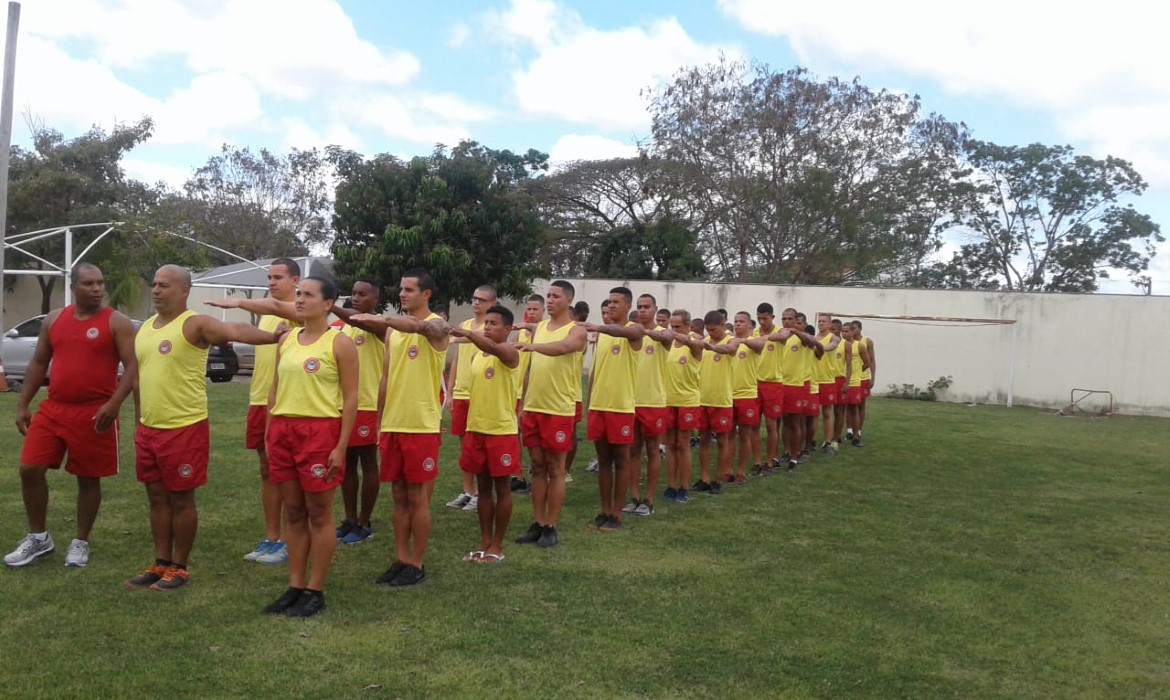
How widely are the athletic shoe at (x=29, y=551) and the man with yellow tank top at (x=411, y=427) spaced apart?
85.3 inches

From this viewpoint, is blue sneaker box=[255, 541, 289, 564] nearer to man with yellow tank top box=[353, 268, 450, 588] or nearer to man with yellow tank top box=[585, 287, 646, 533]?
man with yellow tank top box=[353, 268, 450, 588]

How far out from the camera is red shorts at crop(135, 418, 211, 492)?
5.42m

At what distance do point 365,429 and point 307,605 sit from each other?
187cm

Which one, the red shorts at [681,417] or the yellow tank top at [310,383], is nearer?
the yellow tank top at [310,383]

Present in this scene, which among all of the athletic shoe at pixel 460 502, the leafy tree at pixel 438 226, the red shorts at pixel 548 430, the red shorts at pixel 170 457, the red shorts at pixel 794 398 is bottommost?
the athletic shoe at pixel 460 502

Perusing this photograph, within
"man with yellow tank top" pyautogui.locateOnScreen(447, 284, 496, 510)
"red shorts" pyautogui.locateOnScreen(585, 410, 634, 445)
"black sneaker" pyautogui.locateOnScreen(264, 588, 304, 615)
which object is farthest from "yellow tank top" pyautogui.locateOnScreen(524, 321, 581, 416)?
"black sneaker" pyautogui.locateOnScreen(264, 588, 304, 615)

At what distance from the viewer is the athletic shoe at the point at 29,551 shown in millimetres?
5840

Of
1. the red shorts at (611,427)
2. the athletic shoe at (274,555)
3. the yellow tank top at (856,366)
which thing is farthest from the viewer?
the yellow tank top at (856,366)

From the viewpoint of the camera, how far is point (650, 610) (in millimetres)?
5500

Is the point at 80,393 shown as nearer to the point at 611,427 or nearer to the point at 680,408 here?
the point at 611,427

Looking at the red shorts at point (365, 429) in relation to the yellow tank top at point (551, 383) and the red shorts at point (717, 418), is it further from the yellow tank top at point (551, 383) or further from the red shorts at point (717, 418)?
the red shorts at point (717, 418)

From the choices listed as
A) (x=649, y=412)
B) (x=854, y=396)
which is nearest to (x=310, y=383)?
(x=649, y=412)

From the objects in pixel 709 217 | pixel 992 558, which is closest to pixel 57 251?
pixel 709 217

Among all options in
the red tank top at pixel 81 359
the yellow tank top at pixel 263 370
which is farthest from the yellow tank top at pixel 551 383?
Answer: the red tank top at pixel 81 359
